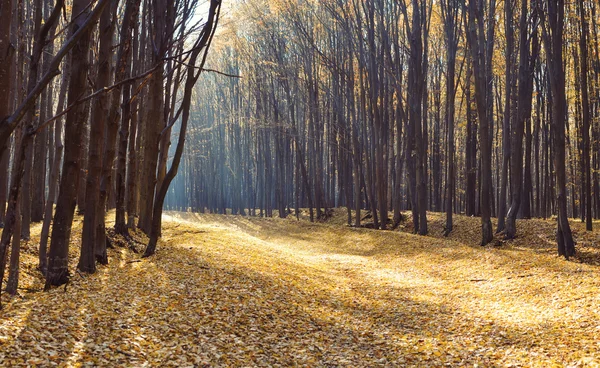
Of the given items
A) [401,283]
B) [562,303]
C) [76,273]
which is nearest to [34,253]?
[76,273]

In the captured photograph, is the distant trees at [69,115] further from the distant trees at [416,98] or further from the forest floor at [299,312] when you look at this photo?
the distant trees at [416,98]

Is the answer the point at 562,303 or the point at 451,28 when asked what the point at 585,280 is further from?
the point at 451,28

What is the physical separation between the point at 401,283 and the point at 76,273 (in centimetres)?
528

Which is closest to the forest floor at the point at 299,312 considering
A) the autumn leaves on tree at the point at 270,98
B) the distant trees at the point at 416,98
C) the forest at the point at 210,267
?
the forest at the point at 210,267

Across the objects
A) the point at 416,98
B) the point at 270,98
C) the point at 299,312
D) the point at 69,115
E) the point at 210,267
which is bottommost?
the point at 299,312

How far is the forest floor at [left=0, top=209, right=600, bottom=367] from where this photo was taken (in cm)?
410

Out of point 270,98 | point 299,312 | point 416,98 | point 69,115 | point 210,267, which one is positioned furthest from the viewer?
point 270,98

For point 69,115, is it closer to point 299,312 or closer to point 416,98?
point 299,312

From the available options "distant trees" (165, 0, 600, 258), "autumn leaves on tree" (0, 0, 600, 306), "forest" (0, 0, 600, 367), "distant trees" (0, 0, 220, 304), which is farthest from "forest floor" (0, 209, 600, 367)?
"distant trees" (165, 0, 600, 258)

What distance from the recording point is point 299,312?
19.4 ft

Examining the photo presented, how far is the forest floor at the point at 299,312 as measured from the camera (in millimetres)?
4102

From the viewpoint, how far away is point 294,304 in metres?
6.23

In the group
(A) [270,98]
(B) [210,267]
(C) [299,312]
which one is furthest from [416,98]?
(A) [270,98]

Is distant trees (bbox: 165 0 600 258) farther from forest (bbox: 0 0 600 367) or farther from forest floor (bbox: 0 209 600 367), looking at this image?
forest floor (bbox: 0 209 600 367)
